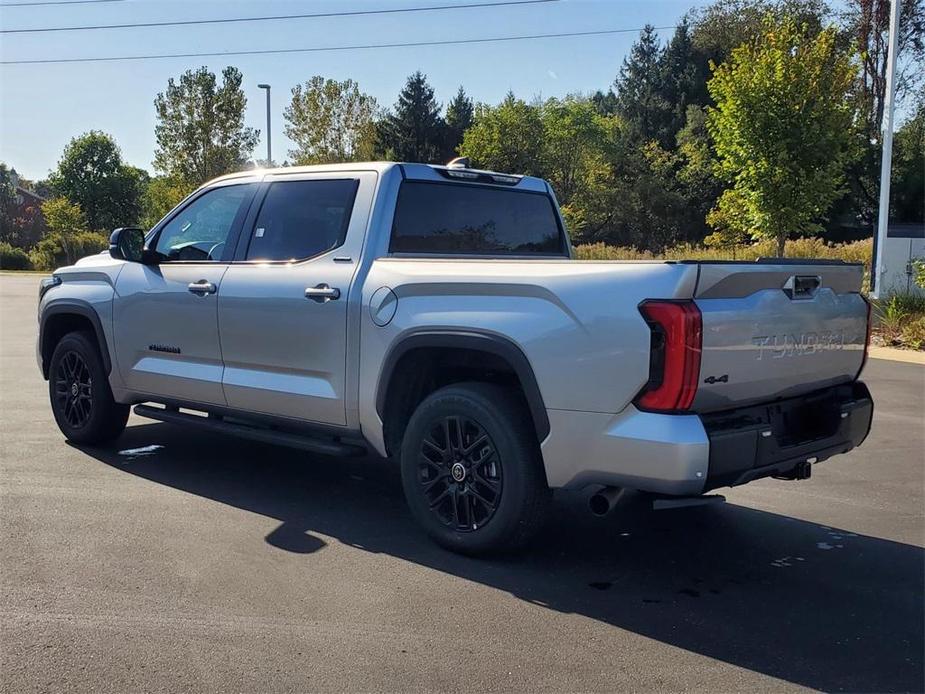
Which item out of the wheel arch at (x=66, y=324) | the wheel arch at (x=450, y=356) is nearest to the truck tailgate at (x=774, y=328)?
the wheel arch at (x=450, y=356)

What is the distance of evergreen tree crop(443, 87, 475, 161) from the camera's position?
55.6m

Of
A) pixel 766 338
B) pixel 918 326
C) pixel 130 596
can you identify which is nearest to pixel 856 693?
pixel 766 338

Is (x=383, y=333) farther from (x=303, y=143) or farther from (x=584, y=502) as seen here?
(x=303, y=143)

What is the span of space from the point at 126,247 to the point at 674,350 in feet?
13.7

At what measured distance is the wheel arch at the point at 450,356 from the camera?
12.8 feet

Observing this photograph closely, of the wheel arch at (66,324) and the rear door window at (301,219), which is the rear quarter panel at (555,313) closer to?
the rear door window at (301,219)

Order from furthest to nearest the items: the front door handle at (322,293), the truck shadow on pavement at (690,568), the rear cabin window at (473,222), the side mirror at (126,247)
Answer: the side mirror at (126,247) < the rear cabin window at (473,222) < the front door handle at (322,293) < the truck shadow on pavement at (690,568)

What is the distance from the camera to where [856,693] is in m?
3.02

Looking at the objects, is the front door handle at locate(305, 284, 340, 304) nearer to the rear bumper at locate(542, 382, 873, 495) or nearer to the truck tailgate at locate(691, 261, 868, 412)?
the rear bumper at locate(542, 382, 873, 495)

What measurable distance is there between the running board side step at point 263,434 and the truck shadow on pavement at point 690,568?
42 cm

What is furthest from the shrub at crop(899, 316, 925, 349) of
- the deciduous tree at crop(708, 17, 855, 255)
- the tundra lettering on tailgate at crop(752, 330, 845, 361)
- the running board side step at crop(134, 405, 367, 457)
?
the running board side step at crop(134, 405, 367, 457)

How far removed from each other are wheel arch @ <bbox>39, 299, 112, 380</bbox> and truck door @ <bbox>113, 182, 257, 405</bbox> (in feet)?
0.66

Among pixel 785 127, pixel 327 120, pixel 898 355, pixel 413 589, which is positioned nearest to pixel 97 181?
pixel 327 120

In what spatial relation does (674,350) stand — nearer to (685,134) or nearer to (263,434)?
(263,434)
